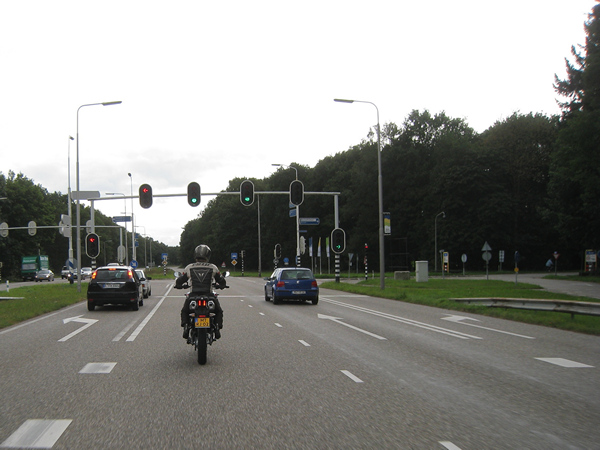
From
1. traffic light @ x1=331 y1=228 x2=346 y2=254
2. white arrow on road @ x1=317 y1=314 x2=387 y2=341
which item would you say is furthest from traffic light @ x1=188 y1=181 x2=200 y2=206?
traffic light @ x1=331 y1=228 x2=346 y2=254

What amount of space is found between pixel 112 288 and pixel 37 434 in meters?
15.6

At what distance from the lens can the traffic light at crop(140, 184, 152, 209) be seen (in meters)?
26.8

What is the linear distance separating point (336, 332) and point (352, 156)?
7124cm

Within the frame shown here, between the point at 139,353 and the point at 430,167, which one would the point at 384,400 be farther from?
the point at 430,167

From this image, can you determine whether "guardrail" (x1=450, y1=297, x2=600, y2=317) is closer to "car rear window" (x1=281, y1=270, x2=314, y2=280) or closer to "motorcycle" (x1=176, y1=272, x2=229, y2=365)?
"car rear window" (x1=281, y1=270, x2=314, y2=280)

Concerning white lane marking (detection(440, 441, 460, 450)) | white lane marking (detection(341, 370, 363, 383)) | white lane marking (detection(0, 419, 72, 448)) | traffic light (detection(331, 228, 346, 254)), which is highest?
traffic light (detection(331, 228, 346, 254))

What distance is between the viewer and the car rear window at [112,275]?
20391mm

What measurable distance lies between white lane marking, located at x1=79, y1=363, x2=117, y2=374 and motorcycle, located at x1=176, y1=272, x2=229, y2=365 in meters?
1.26

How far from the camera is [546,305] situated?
17.0 m

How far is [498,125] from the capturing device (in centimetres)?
7062

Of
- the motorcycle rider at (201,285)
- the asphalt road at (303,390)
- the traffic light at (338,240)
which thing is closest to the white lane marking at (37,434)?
the asphalt road at (303,390)

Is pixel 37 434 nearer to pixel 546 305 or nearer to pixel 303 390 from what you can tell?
pixel 303 390

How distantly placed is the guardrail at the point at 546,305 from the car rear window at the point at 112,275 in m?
12.2

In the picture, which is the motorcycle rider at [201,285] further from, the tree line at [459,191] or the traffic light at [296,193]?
the tree line at [459,191]
